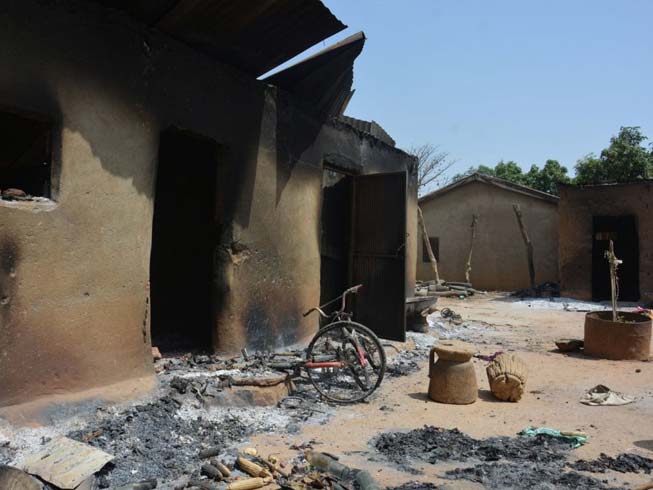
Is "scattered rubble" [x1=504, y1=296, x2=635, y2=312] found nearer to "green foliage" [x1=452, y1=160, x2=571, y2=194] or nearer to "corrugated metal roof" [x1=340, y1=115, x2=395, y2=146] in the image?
"corrugated metal roof" [x1=340, y1=115, x2=395, y2=146]

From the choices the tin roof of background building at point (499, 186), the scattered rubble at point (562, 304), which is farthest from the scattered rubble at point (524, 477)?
the tin roof of background building at point (499, 186)

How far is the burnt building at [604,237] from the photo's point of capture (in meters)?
14.0

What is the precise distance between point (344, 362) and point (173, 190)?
3.35m

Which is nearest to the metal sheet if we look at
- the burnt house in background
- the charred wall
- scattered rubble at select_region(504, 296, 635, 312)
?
the burnt house in background

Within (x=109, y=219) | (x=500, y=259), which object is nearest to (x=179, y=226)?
(x=109, y=219)

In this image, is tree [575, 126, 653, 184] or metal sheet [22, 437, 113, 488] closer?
metal sheet [22, 437, 113, 488]

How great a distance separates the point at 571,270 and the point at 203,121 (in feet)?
42.9

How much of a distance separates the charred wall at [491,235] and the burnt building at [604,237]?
1864mm

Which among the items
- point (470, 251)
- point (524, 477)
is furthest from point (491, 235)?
point (524, 477)

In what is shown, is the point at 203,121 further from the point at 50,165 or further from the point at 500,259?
the point at 500,259

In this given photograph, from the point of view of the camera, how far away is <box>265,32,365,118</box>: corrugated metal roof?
19.5 ft

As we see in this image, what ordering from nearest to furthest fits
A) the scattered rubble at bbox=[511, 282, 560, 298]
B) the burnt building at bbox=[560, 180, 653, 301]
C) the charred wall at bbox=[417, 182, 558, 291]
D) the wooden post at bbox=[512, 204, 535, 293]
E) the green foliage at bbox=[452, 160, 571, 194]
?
the burnt building at bbox=[560, 180, 653, 301] < the scattered rubble at bbox=[511, 282, 560, 298] < the wooden post at bbox=[512, 204, 535, 293] < the charred wall at bbox=[417, 182, 558, 291] < the green foliage at bbox=[452, 160, 571, 194]

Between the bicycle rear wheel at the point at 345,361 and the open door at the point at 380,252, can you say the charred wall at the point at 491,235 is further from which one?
the bicycle rear wheel at the point at 345,361

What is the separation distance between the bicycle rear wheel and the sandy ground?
229 millimetres
